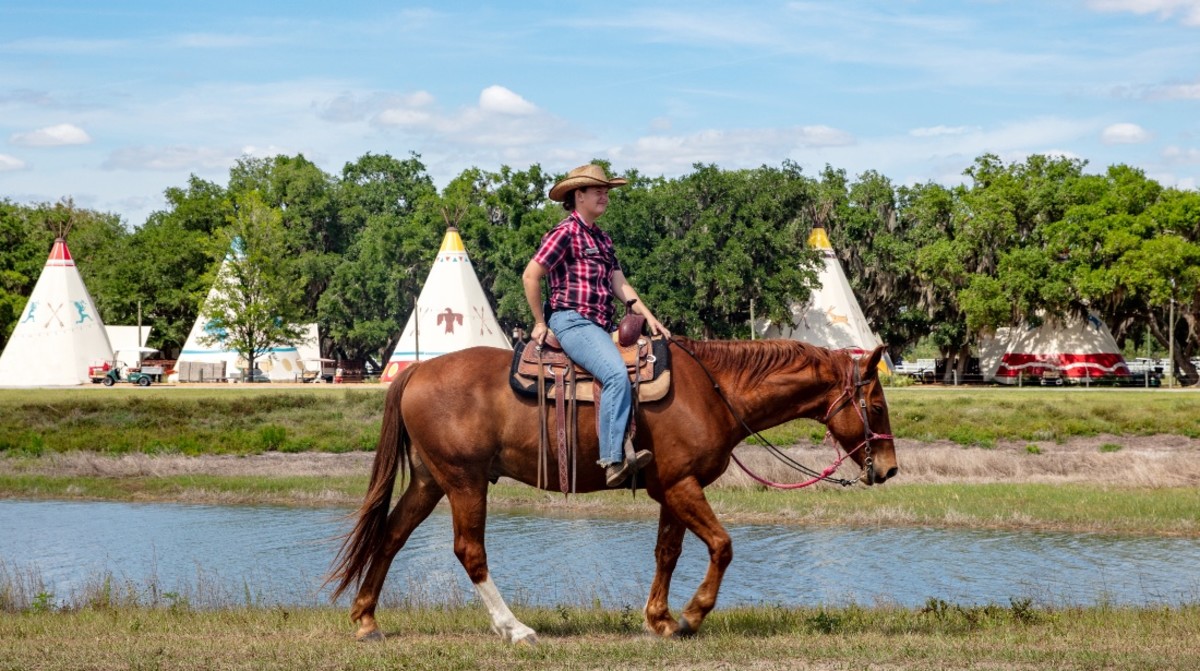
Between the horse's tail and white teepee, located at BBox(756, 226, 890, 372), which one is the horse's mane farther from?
white teepee, located at BBox(756, 226, 890, 372)

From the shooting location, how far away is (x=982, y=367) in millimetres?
71312

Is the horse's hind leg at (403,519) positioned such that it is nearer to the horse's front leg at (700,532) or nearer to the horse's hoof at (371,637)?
the horse's hoof at (371,637)

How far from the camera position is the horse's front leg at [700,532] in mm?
9234

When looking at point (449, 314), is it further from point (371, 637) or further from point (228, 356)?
point (371, 637)

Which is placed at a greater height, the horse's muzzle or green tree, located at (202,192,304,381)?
green tree, located at (202,192,304,381)

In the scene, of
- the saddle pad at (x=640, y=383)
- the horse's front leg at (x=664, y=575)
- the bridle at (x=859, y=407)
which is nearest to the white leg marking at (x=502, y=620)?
the horse's front leg at (x=664, y=575)

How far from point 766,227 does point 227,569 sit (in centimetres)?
5482

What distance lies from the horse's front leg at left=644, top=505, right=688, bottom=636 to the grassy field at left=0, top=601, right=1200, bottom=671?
18cm

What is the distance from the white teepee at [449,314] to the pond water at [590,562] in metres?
41.3

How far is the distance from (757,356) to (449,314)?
5554 cm

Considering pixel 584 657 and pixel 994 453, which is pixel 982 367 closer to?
pixel 994 453

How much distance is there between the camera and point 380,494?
32.6ft

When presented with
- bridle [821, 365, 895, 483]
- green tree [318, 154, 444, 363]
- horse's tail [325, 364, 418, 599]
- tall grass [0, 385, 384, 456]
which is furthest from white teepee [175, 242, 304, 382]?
bridle [821, 365, 895, 483]

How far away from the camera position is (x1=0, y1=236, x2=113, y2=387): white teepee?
211 feet
